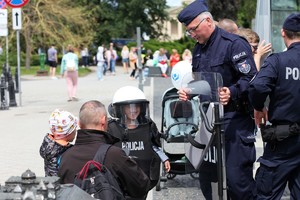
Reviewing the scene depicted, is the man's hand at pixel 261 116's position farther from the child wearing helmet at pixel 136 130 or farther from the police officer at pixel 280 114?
the child wearing helmet at pixel 136 130

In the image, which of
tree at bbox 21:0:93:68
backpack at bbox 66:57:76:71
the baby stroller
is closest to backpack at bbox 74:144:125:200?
the baby stroller

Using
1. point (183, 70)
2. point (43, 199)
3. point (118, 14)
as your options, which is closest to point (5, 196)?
point (43, 199)

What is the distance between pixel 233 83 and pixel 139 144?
992 millimetres

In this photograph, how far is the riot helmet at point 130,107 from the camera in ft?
19.1

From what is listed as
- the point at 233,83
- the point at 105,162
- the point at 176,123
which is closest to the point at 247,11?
the point at 176,123

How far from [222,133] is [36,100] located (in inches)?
734

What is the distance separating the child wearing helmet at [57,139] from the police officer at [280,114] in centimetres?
149

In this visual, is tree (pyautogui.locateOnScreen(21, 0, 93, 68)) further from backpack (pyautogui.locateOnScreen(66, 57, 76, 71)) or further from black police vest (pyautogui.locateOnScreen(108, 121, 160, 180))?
black police vest (pyautogui.locateOnScreen(108, 121, 160, 180))

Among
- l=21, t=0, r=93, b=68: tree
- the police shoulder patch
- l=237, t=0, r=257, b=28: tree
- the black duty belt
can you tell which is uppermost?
l=237, t=0, r=257, b=28: tree

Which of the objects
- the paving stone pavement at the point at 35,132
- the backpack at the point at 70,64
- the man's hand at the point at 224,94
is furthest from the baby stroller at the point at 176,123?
the backpack at the point at 70,64

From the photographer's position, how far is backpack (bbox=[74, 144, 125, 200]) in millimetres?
4059

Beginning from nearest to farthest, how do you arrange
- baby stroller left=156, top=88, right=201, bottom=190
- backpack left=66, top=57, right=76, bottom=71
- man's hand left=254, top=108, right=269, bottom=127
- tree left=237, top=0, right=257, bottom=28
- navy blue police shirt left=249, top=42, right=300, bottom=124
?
navy blue police shirt left=249, top=42, right=300, bottom=124 → man's hand left=254, top=108, right=269, bottom=127 → baby stroller left=156, top=88, right=201, bottom=190 → backpack left=66, top=57, right=76, bottom=71 → tree left=237, top=0, right=257, bottom=28

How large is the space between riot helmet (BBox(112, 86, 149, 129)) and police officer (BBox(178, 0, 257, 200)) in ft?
1.76

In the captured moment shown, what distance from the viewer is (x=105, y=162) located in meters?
4.34
